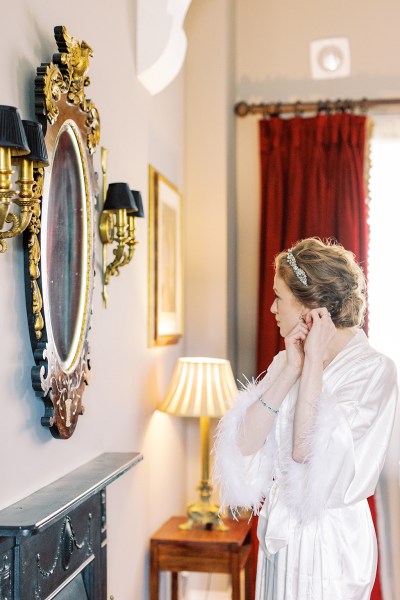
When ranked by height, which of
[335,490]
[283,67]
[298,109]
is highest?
[283,67]

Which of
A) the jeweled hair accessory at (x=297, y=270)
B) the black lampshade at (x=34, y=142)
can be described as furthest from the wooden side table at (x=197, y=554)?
the black lampshade at (x=34, y=142)

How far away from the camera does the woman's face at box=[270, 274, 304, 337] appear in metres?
2.21

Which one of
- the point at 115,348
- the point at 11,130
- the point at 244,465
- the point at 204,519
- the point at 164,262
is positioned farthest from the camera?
the point at 164,262

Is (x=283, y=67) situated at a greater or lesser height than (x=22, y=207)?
greater

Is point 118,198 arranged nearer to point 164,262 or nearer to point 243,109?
point 164,262

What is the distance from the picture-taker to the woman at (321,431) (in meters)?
2.10

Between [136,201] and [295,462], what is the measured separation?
100cm

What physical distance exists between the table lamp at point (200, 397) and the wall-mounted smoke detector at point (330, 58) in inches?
66.8

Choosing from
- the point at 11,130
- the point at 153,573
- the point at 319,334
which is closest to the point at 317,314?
the point at 319,334

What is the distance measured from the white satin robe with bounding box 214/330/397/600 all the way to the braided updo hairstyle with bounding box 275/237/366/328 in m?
0.11

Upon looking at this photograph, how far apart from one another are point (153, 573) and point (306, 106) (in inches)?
93.3

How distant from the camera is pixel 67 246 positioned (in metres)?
2.18

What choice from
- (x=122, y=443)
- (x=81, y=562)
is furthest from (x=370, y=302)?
(x=81, y=562)

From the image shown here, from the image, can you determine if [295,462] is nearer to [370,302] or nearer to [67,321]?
[67,321]
